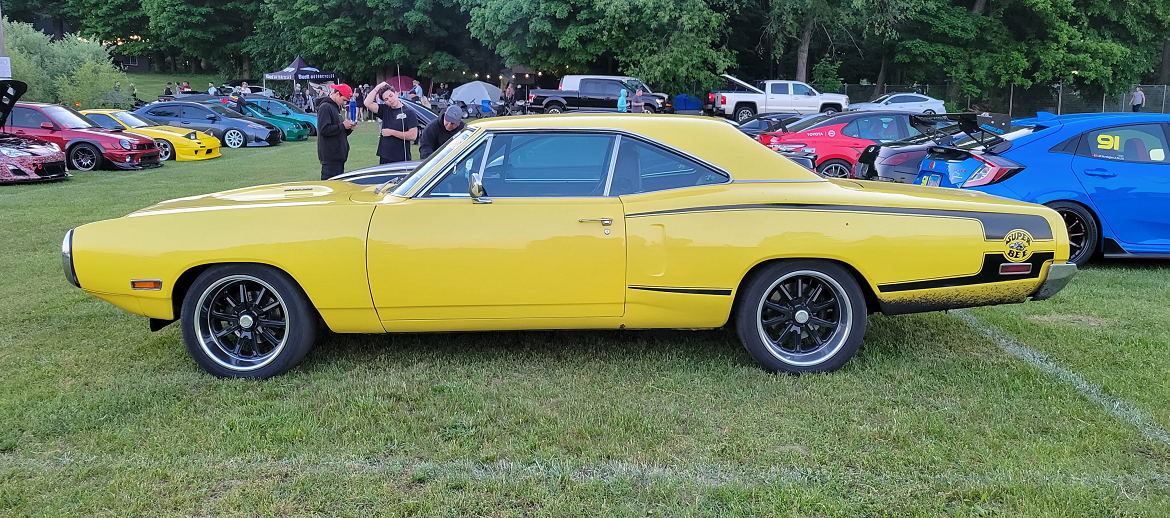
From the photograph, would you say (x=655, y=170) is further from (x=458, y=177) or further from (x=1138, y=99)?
(x=1138, y=99)

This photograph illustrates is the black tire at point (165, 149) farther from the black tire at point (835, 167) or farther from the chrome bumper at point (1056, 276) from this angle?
the chrome bumper at point (1056, 276)

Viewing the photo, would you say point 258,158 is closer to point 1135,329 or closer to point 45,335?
point 45,335

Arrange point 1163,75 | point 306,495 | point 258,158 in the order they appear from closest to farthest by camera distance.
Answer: point 306,495, point 258,158, point 1163,75

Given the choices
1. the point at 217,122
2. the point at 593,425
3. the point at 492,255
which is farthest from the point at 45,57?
the point at 593,425

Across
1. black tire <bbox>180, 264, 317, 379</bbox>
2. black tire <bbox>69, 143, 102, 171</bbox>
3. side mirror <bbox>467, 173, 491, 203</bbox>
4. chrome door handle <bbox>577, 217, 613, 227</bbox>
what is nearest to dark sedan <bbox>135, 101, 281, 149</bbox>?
black tire <bbox>69, 143, 102, 171</bbox>

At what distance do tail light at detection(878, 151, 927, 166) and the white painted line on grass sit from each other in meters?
3.22

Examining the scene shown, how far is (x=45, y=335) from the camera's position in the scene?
506 cm

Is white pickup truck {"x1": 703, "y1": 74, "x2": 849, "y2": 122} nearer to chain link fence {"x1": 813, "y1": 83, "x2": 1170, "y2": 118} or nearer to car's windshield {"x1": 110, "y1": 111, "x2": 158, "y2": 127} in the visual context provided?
chain link fence {"x1": 813, "y1": 83, "x2": 1170, "y2": 118}

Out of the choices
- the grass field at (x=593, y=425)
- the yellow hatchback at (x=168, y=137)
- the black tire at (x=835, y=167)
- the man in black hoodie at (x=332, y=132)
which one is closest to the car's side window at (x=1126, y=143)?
the grass field at (x=593, y=425)

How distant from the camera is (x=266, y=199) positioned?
4539 mm

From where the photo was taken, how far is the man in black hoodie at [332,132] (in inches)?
329

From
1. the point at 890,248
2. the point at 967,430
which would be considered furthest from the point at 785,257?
the point at 967,430

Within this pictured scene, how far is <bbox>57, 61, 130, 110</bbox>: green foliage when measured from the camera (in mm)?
24188

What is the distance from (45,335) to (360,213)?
2.51 meters
